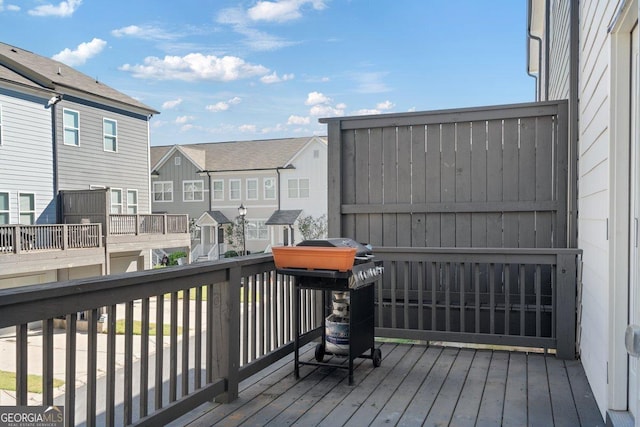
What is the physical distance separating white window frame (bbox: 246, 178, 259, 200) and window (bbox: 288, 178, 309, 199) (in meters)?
1.79

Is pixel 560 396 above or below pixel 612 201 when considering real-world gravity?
below

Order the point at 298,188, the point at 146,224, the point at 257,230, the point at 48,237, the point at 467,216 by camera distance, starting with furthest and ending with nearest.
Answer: the point at 257,230, the point at 298,188, the point at 146,224, the point at 48,237, the point at 467,216

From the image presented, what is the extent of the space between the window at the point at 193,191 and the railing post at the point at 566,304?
859 inches

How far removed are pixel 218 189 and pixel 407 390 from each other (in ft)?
70.7

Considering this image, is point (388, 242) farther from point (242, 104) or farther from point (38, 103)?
point (242, 104)

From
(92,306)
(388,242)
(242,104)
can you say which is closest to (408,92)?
(242,104)

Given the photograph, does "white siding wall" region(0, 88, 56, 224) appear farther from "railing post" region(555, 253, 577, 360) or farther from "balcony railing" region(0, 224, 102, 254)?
"railing post" region(555, 253, 577, 360)

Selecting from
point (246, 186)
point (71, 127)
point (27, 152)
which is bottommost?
point (246, 186)

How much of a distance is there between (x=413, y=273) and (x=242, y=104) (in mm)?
36434

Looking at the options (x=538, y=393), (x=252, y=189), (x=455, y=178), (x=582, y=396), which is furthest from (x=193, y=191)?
(x=582, y=396)

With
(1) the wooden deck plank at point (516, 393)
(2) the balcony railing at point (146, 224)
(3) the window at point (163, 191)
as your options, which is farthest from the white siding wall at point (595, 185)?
(3) the window at point (163, 191)

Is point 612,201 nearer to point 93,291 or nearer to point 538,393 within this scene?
point 538,393

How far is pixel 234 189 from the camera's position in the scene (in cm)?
2347

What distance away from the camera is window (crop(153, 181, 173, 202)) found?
24.7 meters
